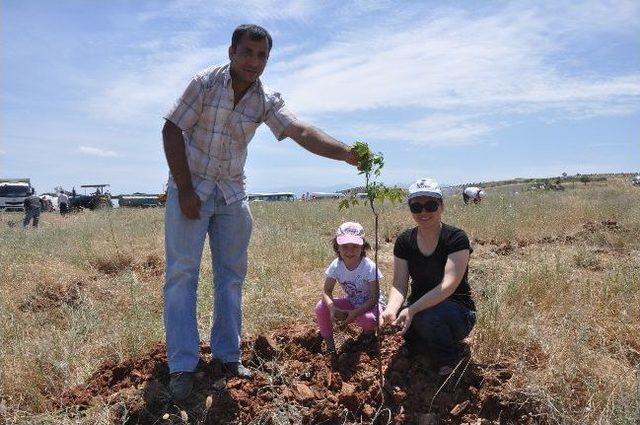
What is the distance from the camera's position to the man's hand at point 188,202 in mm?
2598

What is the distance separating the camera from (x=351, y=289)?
11.2ft

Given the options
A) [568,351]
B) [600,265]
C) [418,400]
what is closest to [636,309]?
[568,351]

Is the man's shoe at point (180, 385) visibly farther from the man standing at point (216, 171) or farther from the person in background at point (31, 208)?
the person in background at point (31, 208)

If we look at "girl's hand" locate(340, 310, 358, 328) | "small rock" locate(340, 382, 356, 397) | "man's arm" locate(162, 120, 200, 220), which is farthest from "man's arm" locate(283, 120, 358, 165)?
"small rock" locate(340, 382, 356, 397)

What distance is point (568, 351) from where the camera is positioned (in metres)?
2.85

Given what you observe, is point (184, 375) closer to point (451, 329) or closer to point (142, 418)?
point (142, 418)

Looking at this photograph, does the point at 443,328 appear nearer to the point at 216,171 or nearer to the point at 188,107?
the point at 216,171

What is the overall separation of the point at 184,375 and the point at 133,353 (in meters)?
0.87

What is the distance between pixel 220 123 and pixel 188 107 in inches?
6.8

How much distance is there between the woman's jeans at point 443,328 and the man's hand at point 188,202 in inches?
50.4

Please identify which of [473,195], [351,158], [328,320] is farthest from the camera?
[473,195]

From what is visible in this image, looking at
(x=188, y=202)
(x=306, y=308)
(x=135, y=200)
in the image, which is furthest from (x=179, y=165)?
(x=135, y=200)

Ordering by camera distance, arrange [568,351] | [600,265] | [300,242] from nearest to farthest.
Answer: [568,351], [600,265], [300,242]

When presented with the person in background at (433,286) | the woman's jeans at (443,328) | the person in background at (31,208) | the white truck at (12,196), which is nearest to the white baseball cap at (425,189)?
the person in background at (433,286)
